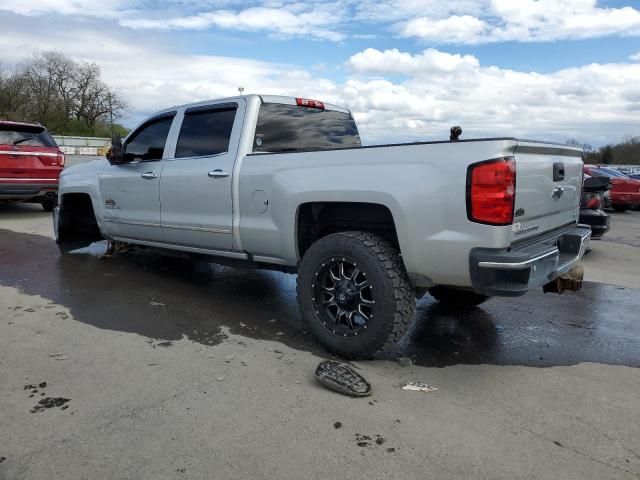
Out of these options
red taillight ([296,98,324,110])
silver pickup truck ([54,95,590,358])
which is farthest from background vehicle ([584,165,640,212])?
silver pickup truck ([54,95,590,358])

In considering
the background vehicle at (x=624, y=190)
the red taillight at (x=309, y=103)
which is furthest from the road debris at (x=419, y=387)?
the background vehicle at (x=624, y=190)

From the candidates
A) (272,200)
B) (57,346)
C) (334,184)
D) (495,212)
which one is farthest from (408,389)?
(57,346)

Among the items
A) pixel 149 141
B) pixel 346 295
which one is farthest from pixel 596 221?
pixel 149 141

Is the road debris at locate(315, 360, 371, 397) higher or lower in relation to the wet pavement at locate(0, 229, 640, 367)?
higher

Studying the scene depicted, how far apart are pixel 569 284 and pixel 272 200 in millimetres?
2338

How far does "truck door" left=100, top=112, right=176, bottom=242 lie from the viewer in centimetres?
547

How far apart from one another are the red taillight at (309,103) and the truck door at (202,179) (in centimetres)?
63

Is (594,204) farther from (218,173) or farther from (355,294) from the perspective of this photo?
(218,173)

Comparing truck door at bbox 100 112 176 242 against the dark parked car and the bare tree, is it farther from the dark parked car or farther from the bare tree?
the bare tree

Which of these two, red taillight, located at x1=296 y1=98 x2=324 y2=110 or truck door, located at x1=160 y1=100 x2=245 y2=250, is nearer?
truck door, located at x1=160 y1=100 x2=245 y2=250

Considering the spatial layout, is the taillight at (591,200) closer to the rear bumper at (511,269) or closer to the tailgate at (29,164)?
the rear bumper at (511,269)

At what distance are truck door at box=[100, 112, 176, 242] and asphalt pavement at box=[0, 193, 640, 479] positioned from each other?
2.39 feet

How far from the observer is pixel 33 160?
1020 cm

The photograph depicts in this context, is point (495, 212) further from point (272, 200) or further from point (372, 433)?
point (272, 200)
